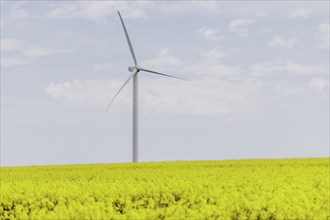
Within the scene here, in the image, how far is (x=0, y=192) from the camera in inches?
602

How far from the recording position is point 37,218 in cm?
1026

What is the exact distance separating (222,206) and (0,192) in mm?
7219

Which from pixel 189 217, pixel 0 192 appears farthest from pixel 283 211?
pixel 0 192

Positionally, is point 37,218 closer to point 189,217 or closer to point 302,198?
point 189,217

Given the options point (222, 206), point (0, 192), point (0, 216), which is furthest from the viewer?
point (0, 192)

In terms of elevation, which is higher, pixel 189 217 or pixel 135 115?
pixel 135 115

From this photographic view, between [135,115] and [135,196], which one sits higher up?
[135,115]

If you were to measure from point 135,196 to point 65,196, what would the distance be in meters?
1.50

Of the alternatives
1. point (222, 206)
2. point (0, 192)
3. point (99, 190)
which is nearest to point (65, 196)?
point (99, 190)

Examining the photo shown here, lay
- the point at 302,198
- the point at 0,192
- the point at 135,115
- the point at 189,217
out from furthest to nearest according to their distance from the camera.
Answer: the point at 135,115, the point at 0,192, the point at 302,198, the point at 189,217

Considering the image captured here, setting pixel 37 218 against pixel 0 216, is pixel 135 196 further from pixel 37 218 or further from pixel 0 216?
pixel 37 218

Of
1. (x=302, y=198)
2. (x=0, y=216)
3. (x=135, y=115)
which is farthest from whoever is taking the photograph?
(x=135, y=115)

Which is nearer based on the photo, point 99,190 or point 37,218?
point 37,218

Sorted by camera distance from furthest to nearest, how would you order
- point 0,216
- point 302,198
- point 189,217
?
point 0,216
point 302,198
point 189,217
